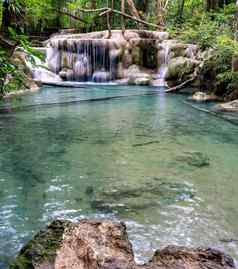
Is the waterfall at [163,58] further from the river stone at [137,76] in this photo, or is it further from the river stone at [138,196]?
the river stone at [138,196]

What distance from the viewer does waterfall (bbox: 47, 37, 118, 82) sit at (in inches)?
716

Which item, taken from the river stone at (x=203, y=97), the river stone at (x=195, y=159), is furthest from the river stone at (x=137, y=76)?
the river stone at (x=195, y=159)

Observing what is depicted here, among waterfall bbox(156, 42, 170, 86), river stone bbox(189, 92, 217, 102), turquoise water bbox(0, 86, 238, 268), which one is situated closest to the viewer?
turquoise water bbox(0, 86, 238, 268)

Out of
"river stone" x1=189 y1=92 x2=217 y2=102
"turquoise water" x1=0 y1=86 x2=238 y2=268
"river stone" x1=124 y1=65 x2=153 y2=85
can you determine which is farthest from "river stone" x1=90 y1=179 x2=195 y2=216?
"river stone" x1=124 y1=65 x2=153 y2=85

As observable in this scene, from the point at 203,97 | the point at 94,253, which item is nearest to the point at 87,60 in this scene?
the point at 203,97

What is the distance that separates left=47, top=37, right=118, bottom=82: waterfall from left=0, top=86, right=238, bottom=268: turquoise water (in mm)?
9799

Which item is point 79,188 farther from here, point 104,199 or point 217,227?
point 217,227

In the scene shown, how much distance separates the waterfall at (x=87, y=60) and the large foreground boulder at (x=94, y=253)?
16.1m

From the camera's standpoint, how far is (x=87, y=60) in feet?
60.3

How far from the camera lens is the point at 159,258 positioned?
200cm

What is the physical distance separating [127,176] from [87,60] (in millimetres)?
14484

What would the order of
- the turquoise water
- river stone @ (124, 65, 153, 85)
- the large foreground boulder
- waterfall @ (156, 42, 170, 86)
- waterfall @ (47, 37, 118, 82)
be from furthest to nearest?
waterfall @ (47, 37, 118, 82)
waterfall @ (156, 42, 170, 86)
river stone @ (124, 65, 153, 85)
the turquoise water
the large foreground boulder

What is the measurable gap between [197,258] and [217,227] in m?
1.46

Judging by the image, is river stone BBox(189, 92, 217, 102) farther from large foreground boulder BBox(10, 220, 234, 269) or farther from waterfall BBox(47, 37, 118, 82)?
large foreground boulder BBox(10, 220, 234, 269)
